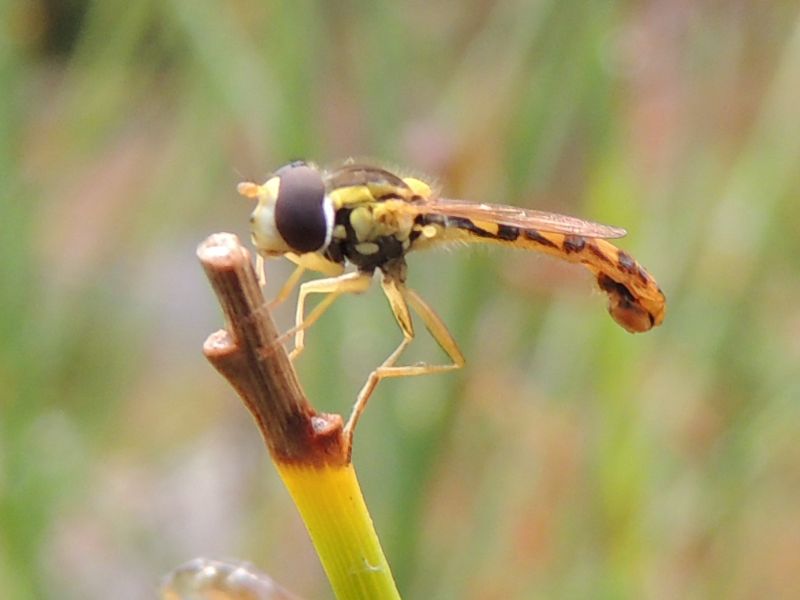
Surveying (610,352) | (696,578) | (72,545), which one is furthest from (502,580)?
(72,545)

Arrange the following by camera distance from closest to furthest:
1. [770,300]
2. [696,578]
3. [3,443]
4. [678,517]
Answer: [3,443], [678,517], [696,578], [770,300]

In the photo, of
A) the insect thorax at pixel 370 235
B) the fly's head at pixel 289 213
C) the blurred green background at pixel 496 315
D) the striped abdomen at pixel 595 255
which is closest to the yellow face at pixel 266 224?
the fly's head at pixel 289 213

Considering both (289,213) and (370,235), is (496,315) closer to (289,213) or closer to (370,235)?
(370,235)

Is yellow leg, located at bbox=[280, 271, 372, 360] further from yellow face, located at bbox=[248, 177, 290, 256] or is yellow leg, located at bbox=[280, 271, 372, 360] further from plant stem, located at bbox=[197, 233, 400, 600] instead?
plant stem, located at bbox=[197, 233, 400, 600]

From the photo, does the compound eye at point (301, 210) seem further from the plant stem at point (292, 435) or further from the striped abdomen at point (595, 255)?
the plant stem at point (292, 435)

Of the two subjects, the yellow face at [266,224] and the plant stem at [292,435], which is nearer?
the plant stem at [292,435]

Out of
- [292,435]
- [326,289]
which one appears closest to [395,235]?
[326,289]

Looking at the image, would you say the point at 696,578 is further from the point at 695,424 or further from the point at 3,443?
the point at 3,443

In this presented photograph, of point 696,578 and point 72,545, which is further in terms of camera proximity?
point 72,545
